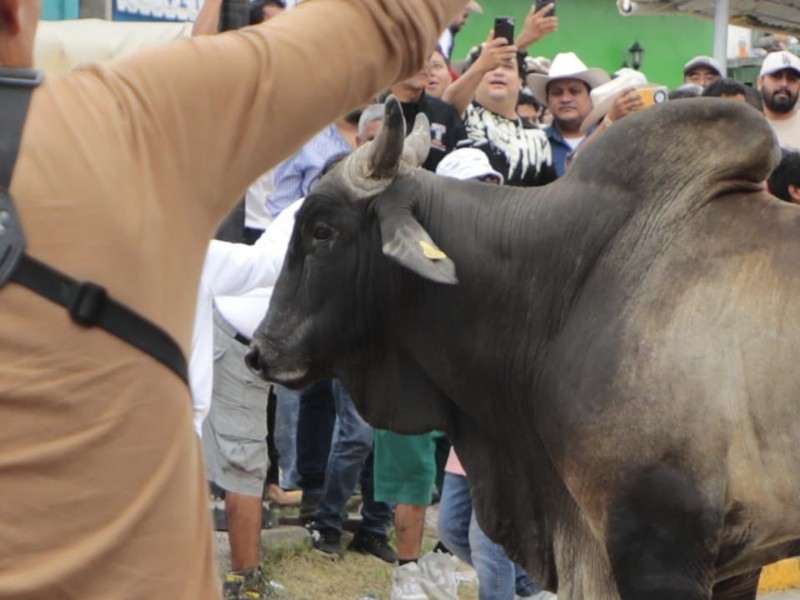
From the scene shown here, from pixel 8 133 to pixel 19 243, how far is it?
0.13 meters

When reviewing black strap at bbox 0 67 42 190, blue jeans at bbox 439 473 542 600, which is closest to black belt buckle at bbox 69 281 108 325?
black strap at bbox 0 67 42 190

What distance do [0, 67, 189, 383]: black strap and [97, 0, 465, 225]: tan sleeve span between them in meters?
0.13

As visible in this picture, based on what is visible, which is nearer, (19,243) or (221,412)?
(19,243)

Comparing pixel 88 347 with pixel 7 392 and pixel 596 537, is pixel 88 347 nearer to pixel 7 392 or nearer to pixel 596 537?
pixel 7 392

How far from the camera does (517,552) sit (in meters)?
4.20

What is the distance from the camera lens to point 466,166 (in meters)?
5.57

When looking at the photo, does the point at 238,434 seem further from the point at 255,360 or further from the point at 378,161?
the point at 378,161

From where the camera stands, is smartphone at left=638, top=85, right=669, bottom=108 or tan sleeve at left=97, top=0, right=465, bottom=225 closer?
tan sleeve at left=97, top=0, right=465, bottom=225

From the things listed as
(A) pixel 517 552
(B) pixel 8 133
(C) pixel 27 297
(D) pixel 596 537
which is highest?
(B) pixel 8 133

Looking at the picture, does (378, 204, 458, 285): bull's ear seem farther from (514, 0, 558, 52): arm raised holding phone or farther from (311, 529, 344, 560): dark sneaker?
(514, 0, 558, 52): arm raised holding phone

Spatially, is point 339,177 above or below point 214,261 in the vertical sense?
above

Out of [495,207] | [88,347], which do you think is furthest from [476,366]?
[88,347]

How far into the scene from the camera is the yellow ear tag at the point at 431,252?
388cm

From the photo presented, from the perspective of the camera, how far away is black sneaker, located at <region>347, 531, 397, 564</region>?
263 inches
